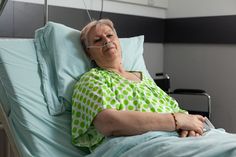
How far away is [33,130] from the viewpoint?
1.60 metres

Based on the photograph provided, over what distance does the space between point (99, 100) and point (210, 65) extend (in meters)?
1.94

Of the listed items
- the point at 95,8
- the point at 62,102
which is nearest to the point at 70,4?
the point at 95,8

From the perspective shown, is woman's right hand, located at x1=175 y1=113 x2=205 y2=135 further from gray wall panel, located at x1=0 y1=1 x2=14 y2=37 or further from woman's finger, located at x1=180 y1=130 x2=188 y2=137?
gray wall panel, located at x1=0 y1=1 x2=14 y2=37

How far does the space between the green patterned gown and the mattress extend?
79mm

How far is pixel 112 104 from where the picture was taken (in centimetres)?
159

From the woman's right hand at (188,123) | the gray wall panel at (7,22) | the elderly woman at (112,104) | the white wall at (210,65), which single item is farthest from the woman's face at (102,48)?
the white wall at (210,65)

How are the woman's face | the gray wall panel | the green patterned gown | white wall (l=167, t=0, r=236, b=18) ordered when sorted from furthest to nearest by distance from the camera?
1. white wall (l=167, t=0, r=236, b=18)
2. the gray wall panel
3. the woman's face
4. the green patterned gown

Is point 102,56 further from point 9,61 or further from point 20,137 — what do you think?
point 20,137

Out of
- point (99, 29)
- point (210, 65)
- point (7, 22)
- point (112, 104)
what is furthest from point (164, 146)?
point (210, 65)

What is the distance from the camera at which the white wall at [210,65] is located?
3.12 meters

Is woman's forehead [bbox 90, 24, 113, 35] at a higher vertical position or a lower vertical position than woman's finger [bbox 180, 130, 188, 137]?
higher

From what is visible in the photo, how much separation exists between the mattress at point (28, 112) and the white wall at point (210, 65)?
1845mm

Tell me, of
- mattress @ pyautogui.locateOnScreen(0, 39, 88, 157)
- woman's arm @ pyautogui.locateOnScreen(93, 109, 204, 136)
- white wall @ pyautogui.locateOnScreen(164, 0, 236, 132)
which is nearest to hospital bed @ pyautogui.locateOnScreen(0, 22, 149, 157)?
mattress @ pyautogui.locateOnScreen(0, 39, 88, 157)

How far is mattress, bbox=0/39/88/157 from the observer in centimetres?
160
